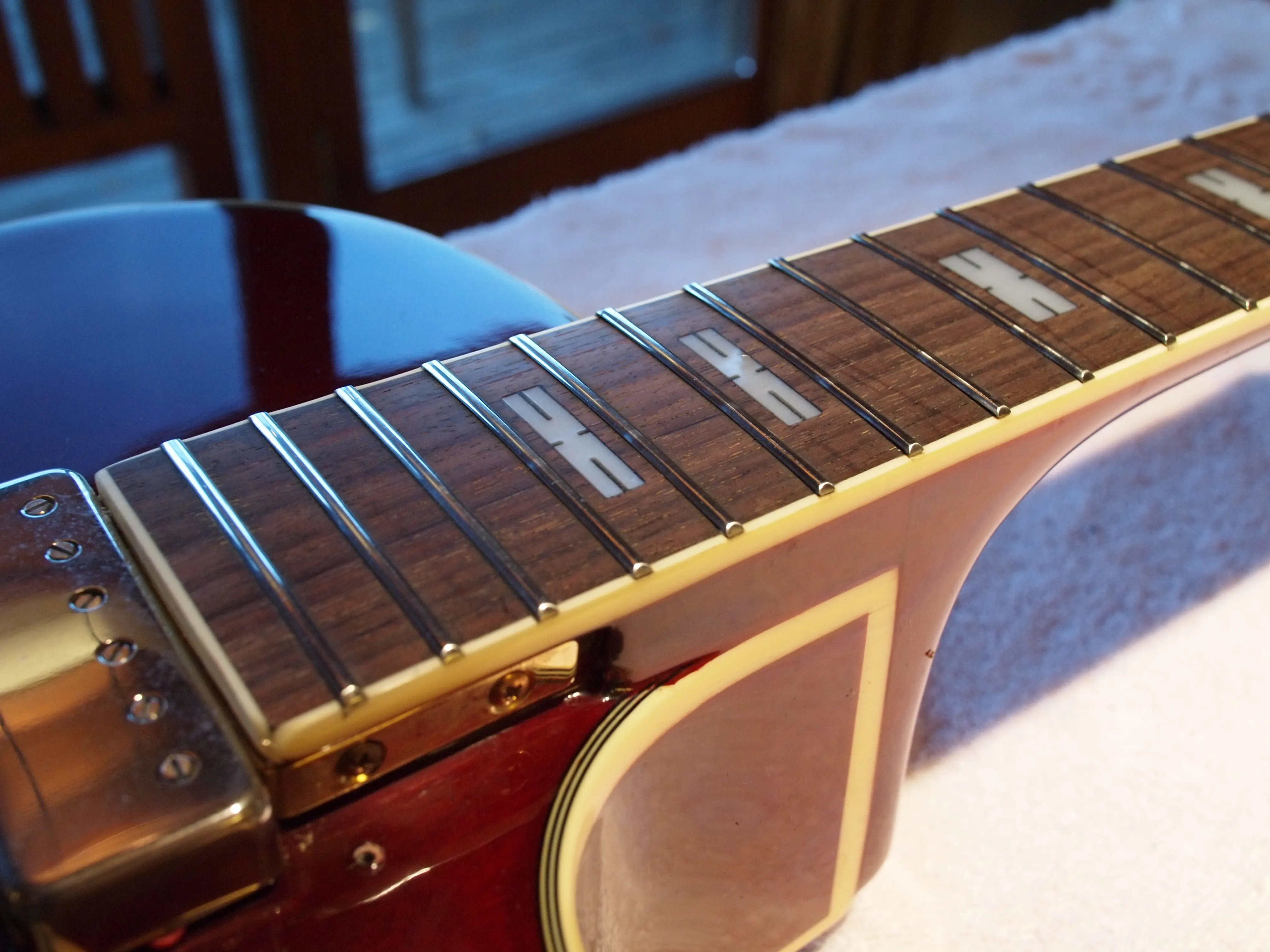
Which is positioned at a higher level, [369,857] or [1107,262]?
[1107,262]

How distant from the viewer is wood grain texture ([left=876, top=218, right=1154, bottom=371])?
68cm

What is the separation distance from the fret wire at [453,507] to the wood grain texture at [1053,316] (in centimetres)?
37

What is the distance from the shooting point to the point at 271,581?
1.67 ft

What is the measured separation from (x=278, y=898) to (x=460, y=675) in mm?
121

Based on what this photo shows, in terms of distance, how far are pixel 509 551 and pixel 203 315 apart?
1.25 feet

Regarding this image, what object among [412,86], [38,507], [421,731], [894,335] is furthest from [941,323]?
[412,86]

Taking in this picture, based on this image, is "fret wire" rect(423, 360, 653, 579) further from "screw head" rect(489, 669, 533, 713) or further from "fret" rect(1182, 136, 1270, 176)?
"fret" rect(1182, 136, 1270, 176)

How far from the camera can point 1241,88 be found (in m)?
2.06

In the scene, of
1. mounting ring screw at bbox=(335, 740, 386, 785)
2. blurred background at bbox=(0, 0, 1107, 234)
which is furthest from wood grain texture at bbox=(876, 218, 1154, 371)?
blurred background at bbox=(0, 0, 1107, 234)

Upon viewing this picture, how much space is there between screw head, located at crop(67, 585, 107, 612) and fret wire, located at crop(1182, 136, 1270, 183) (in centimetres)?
88

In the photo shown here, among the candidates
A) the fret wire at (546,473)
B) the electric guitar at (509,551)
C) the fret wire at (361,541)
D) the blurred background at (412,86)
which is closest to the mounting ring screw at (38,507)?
the electric guitar at (509,551)

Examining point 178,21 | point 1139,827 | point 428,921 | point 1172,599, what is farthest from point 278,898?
point 178,21

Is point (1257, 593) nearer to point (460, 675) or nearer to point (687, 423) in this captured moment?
point (687, 423)

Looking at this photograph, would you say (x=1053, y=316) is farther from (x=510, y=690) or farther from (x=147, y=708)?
(x=147, y=708)
